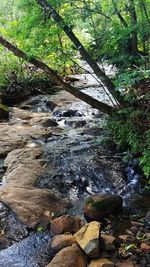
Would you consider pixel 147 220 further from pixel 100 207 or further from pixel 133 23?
pixel 133 23

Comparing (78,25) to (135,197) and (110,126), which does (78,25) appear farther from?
(135,197)

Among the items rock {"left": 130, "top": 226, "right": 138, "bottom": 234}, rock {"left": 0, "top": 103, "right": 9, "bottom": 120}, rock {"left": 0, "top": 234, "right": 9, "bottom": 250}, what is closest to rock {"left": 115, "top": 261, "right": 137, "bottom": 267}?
rock {"left": 130, "top": 226, "right": 138, "bottom": 234}

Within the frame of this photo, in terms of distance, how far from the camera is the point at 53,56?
7.45 meters

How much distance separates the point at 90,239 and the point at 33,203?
56.4 inches

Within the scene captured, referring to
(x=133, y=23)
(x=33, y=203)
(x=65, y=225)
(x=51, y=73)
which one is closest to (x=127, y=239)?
(x=65, y=225)

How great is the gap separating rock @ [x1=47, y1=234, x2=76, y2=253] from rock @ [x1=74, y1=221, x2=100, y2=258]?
3.2 inches

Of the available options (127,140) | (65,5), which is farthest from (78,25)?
(127,140)

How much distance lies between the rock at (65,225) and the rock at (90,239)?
0.78 ft

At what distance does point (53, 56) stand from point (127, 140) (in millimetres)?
2779

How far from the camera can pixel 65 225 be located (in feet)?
14.5

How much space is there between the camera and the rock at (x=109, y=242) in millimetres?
3962

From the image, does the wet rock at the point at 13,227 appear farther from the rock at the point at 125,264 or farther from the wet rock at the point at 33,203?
the rock at the point at 125,264

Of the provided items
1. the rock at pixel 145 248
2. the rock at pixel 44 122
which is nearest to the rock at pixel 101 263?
the rock at pixel 145 248

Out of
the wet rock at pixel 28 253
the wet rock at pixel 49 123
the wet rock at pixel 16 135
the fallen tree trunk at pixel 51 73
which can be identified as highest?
the fallen tree trunk at pixel 51 73
